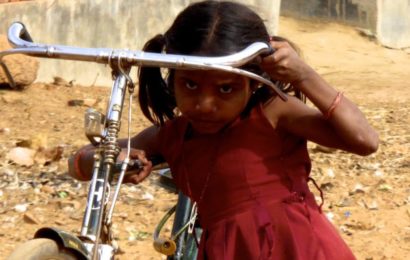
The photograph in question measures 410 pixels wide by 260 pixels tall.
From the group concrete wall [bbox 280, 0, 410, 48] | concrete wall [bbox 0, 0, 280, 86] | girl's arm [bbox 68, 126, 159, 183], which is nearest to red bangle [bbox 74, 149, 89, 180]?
girl's arm [bbox 68, 126, 159, 183]

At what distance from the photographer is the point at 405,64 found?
11.5 metres

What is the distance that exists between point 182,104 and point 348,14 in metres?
10.7

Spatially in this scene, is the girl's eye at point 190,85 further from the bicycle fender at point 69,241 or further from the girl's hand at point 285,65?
the bicycle fender at point 69,241

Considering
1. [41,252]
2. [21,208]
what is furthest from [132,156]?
[21,208]

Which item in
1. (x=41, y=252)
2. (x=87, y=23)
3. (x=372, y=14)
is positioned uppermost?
(x=41, y=252)

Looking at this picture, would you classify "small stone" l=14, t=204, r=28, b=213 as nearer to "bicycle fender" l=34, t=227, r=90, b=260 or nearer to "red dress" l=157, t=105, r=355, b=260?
"red dress" l=157, t=105, r=355, b=260

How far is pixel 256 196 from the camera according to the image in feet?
7.13

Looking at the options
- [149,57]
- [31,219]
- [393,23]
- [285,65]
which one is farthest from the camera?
[393,23]

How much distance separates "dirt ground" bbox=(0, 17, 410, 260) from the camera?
4383 millimetres

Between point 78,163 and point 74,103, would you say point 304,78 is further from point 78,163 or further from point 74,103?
point 74,103

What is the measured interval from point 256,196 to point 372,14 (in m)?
10.5

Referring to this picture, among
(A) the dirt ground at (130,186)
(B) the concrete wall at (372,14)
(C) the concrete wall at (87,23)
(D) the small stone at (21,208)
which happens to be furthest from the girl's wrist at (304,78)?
(B) the concrete wall at (372,14)

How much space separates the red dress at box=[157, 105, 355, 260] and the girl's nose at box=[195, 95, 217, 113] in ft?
0.61

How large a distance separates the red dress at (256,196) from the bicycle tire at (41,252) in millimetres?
445
